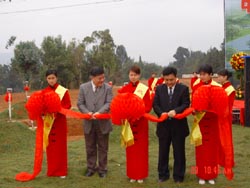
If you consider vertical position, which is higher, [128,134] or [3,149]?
[128,134]

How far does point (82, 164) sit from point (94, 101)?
4.92ft

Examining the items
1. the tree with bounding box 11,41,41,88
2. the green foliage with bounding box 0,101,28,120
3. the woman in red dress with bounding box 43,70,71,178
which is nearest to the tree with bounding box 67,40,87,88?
the tree with bounding box 11,41,41,88

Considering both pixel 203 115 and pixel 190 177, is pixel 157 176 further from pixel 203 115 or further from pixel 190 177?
Answer: pixel 203 115

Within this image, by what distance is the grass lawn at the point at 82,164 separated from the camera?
200 inches

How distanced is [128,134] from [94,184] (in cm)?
81

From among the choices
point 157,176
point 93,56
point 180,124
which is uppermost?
point 93,56

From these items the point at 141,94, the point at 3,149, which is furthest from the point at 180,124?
the point at 3,149

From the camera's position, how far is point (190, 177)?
5270 millimetres

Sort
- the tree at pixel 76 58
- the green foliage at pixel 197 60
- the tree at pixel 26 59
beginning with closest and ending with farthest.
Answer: the tree at pixel 26 59 < the tree at pixel 76 58 < the green foliage at pixel 197 60

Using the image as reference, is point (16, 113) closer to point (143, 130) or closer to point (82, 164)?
point (82, 164)

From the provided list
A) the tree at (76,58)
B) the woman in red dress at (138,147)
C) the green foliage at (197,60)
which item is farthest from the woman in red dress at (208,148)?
the tree at (76,58)

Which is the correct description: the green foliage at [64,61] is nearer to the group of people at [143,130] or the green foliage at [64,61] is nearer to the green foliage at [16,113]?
the green foliage at [16,113]

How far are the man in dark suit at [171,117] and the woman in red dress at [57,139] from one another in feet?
4.20

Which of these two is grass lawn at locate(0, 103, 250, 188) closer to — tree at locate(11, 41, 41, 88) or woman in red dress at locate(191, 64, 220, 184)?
woman in red dress at locate(191, 64, 220, 184)
